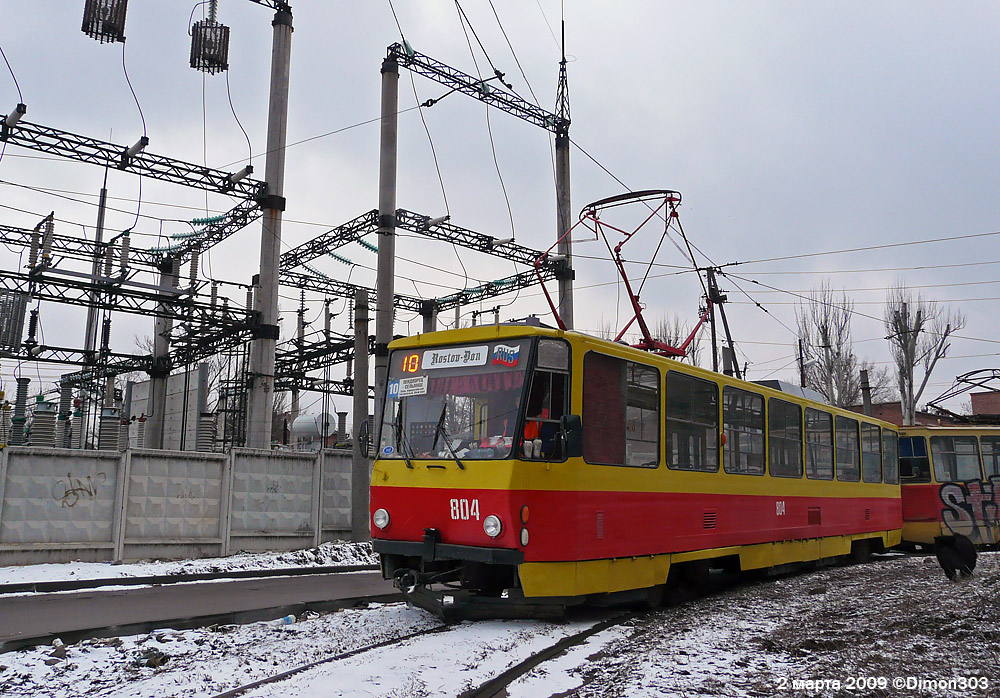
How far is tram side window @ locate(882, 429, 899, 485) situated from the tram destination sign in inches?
477

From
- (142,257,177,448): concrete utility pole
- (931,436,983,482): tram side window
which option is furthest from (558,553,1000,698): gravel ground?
(142,257,177,448): concrete utility pole

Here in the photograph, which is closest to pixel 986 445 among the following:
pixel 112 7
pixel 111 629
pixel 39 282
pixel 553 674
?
pixel 553 674

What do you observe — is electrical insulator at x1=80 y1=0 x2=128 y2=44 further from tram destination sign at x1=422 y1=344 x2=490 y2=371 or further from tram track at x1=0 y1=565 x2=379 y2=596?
tram destination sign at x1=422 y1=344 x2=490 y2=371

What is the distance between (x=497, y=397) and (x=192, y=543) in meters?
8.79

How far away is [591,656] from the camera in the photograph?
7.28 m

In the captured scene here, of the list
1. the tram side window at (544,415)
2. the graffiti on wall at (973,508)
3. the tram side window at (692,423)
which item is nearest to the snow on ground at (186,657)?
the tram side window at (544,415)

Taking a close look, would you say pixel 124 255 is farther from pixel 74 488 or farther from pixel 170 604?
pixel 170 604

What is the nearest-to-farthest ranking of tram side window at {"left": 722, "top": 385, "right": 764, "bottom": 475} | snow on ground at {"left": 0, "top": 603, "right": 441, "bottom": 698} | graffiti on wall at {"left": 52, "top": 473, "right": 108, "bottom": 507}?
snow on ground at {"left": 0, "top": 603, "right": 441, "bottom": 698}
tram side window at {"left": 722, "top": 385, "right": 764, "bottom": 475}
graffiti on wall at {"left": 52, "top": 473, "right": 108, "bottom": 507}

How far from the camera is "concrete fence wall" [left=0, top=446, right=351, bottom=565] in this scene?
1316cm

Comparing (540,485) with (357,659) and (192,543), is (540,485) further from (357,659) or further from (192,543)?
(192,543)

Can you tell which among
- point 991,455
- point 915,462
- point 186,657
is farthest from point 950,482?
point 186,657

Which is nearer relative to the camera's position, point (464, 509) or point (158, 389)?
point (464, 509)

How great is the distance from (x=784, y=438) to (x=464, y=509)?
6.71 m

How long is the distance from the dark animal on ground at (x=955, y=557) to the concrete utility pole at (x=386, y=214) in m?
10.0
